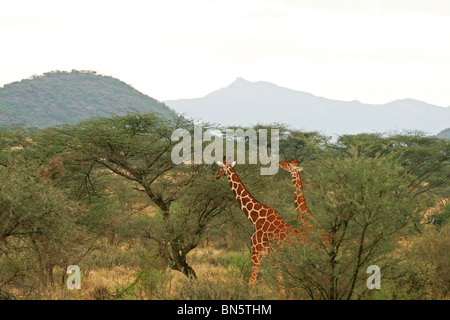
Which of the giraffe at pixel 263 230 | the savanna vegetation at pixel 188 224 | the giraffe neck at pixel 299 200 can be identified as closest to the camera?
the savanna vegetation at pixel 188 224

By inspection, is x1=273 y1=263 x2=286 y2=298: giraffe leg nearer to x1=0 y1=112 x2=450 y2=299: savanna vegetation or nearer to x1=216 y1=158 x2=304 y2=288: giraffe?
x1=0 y1=112 x2=450 y2=299: savanna vegetation

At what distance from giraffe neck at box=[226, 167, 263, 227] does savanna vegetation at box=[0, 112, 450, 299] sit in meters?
0.76

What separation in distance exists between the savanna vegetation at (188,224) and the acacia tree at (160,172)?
0.04 m

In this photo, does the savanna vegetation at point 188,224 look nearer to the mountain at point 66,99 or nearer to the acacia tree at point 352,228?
the acacia tree at point 352,228

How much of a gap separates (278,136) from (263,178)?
14.0 meters

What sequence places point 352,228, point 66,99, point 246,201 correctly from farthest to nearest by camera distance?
point 66,99 → point 246,201 → point 352,228

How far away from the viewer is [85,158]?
1523cm

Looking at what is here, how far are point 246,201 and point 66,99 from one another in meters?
107

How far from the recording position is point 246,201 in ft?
41.3

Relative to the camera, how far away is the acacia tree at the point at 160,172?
1512 cm

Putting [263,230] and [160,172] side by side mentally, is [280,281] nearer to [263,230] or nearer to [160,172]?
[263,230]

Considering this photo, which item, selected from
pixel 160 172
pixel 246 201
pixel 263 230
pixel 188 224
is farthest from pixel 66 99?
pixel 263 230

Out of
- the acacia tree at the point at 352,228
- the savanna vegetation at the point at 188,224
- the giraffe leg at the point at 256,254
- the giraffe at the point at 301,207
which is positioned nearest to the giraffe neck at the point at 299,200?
the giraffe at the point at 301,207
